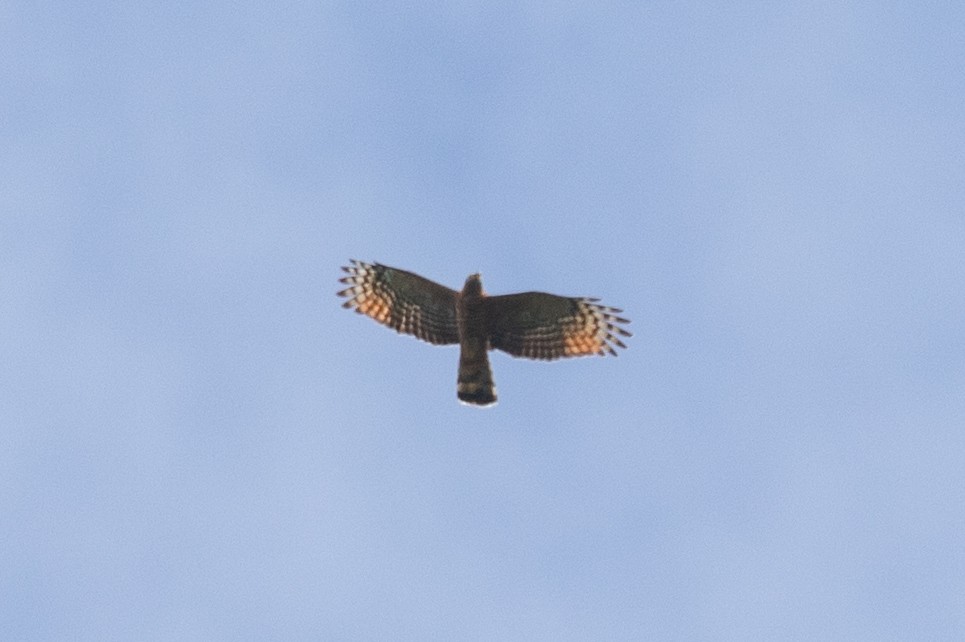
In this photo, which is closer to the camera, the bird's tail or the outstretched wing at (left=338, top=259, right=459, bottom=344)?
the bird's tail

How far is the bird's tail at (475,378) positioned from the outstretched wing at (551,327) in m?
0.40

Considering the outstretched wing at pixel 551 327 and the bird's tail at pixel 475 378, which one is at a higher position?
the outstretched wing at pixel 551 327

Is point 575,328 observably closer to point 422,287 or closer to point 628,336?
point 628,336

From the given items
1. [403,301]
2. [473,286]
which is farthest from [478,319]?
[403,301]

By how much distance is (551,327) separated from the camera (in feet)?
50.8

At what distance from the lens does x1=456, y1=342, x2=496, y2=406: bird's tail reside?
47.9 feet

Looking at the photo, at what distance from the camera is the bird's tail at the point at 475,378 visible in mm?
14594

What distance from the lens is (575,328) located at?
1556cm

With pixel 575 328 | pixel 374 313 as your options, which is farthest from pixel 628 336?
pixel 374 313

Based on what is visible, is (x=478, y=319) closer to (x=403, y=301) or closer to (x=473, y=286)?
(x=473, y=286)

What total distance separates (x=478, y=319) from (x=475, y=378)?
79 centimetres

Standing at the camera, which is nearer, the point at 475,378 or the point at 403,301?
the point at 475,378

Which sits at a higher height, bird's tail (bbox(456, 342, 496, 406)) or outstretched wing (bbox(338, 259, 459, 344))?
outstretched wing (bbox(338, 259, 459, 344))

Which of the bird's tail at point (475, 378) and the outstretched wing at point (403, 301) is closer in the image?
the bird's tail at point (475, 378)
